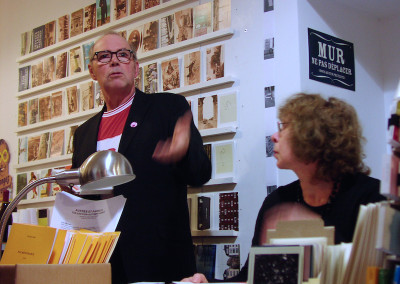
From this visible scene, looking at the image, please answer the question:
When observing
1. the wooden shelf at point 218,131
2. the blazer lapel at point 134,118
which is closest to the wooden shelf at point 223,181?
the wooden shelf at point 218,131

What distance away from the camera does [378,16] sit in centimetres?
290

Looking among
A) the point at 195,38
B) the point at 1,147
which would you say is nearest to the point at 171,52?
the point at 195,38

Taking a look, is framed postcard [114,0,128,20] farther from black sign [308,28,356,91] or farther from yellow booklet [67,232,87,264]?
yellow booklet [67,232,87,264]

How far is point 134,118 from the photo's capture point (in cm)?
245

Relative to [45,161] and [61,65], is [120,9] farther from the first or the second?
[45,161]

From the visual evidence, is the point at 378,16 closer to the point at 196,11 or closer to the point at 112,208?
the point at 196,11

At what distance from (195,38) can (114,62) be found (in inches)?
18.9

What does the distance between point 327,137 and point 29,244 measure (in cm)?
102

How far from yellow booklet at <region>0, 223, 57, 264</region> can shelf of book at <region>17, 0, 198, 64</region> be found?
170 cm

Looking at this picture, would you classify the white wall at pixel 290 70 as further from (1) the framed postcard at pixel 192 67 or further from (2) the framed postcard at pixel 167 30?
(2) the framed postcard at pixel 167 30

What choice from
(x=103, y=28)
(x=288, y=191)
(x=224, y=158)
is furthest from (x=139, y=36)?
(x=288, y=191)

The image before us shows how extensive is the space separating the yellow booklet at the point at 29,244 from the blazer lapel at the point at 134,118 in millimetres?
774

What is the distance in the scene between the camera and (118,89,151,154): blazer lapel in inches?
93.9

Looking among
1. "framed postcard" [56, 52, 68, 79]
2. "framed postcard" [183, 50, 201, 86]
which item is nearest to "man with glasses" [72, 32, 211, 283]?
"framed postcard" [183, 50, 201, 86]
